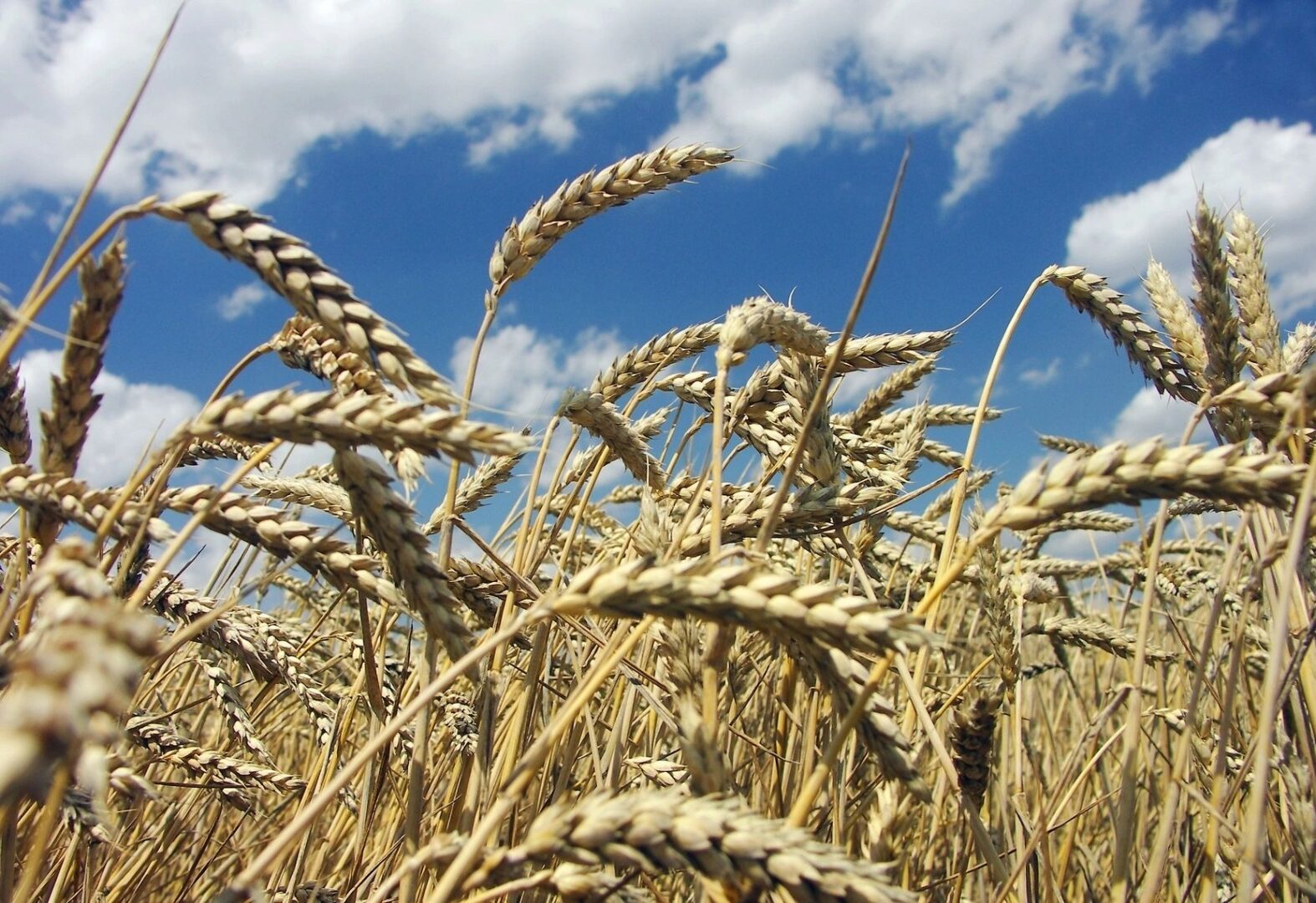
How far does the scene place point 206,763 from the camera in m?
1.66

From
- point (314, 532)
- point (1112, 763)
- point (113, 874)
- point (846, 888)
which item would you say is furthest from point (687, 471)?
point (1112, 763)

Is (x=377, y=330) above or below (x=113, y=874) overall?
above

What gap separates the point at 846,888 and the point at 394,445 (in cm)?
67

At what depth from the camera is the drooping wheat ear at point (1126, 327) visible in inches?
80.2

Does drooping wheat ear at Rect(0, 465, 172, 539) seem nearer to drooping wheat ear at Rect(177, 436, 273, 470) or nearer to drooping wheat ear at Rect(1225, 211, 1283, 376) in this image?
drooping wheat ear at Rect(177, 436, 273, 470)

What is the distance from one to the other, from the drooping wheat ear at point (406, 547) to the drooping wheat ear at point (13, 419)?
2.19ft

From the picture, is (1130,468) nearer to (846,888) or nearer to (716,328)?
(846,888)

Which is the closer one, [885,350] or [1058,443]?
[885,350]

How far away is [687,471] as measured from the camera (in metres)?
2.46

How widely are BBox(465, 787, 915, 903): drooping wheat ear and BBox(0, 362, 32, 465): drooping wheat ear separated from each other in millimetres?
1091

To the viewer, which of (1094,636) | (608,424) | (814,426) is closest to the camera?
(814,426)

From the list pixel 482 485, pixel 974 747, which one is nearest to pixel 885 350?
pixel 974 747

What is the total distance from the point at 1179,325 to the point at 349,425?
191 cm

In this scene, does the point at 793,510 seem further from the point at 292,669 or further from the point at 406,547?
the point at 292,669
